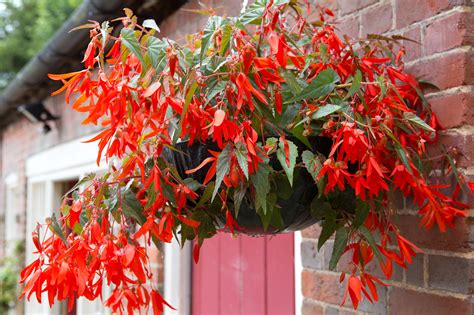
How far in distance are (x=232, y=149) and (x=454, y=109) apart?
632mm

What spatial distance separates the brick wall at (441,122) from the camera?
1409mm

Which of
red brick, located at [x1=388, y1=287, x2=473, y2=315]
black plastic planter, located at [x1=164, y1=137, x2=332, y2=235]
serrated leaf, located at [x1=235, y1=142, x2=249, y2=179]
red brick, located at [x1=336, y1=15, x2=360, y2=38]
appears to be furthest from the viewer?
red brick, located at [x1=336, y1=15, x2=360, y2=38]

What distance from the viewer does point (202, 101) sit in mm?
1174

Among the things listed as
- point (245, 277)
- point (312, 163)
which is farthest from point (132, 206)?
point (245, 277)

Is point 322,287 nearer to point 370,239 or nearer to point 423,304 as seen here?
point 423,304

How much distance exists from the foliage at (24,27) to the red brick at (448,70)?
10.6 meters

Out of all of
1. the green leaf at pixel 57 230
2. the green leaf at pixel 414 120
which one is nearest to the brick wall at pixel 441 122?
the green leaf at pixel 414 120

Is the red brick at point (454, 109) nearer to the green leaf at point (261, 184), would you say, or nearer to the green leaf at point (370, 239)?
the green leaf at point (370, 239)

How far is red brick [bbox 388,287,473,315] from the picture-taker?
4.56 feet

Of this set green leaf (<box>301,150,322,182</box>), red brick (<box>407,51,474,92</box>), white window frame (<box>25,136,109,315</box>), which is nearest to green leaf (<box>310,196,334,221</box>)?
green leaf (<box>301,150,322,182</box>)

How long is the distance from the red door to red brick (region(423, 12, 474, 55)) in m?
0.84

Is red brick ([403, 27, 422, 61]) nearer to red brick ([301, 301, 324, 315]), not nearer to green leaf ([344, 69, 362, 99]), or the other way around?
green leaf ([344, 69, 362, 99])

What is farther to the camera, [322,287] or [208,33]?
[322,287]

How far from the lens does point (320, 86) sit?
3.98 feet
